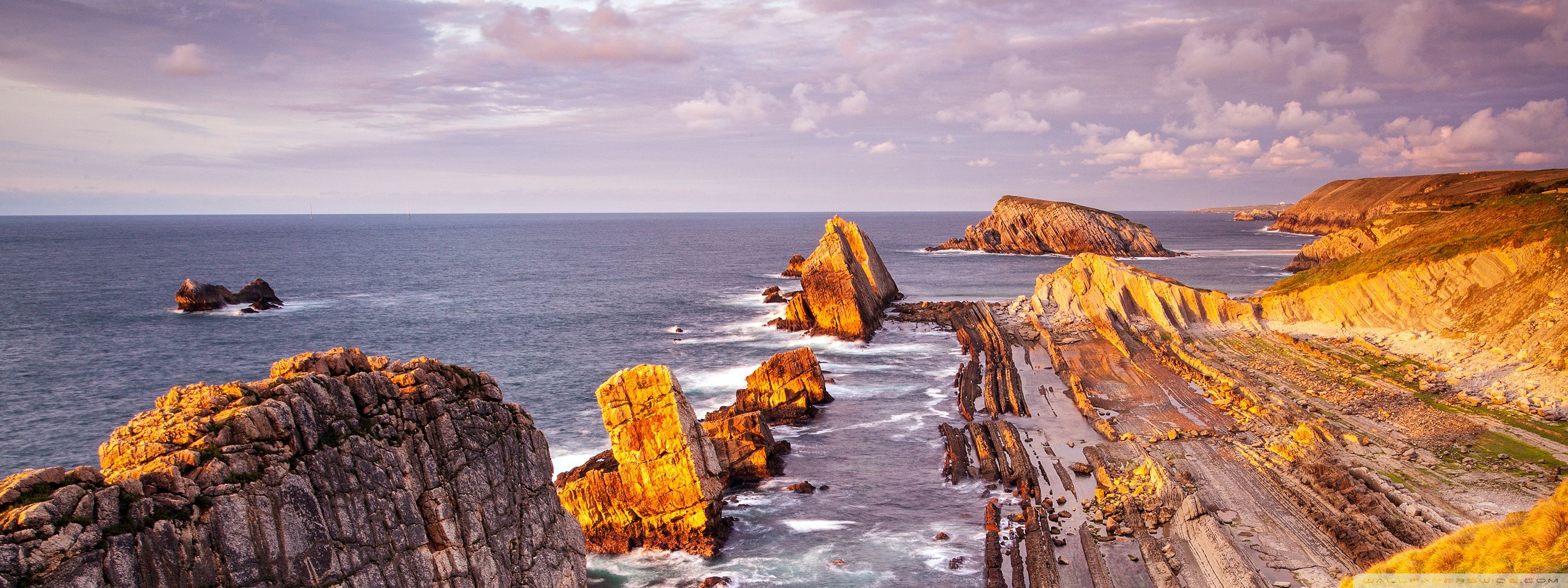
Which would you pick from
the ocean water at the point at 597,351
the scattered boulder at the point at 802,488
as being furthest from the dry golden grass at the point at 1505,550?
the scattered boulder at the point at 802,488

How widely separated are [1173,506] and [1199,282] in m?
84.0

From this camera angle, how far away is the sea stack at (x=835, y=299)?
68.2 m

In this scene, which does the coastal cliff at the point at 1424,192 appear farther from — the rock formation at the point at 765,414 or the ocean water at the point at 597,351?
the rock formation at the point at 765,414

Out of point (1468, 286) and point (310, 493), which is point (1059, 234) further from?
point (310, 493)

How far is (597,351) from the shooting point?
65.0m

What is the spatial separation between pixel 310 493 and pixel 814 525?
63.6 ft

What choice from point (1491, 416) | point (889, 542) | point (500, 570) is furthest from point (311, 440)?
point (1491, 416)

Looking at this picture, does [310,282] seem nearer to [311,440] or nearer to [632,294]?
[632,294]

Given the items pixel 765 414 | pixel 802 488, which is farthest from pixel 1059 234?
pixel 802 488

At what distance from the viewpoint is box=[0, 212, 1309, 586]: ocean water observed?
29750 mm

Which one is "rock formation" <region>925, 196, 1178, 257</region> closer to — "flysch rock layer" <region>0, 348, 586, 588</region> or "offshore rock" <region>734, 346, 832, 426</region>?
"offshore rock" <region>734, 346, 832, 426</region>

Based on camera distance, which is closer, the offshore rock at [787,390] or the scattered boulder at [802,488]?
the scattered boulder at [802,488]

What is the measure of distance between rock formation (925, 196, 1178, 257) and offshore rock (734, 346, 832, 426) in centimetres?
11739

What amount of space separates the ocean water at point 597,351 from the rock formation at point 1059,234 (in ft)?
36.8
